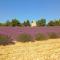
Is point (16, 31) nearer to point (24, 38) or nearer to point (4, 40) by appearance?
point (24, 38)

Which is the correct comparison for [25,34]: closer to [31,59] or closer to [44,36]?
[44,36]

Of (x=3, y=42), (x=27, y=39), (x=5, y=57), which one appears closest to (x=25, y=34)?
(x=27, y=39)

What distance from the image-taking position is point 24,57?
32.6ft

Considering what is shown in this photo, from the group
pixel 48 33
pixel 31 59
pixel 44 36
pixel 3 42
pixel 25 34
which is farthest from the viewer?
pixel 48 33

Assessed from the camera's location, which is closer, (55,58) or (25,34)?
(55,58)

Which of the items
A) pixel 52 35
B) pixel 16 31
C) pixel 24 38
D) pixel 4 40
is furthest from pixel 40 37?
pixel 4 40

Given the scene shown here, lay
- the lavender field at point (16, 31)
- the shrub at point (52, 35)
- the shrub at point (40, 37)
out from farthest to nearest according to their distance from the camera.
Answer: the shrub at point (52, 35) < the shrub at point (40, 37) < the lavender field at point (16, 31)

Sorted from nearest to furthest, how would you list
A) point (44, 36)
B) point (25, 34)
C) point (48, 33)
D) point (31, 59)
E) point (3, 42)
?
point (31, 59) < point (3, 42) < point (25, 34) < point (44, 36) < point (48, 33)

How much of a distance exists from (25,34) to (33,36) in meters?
0.79

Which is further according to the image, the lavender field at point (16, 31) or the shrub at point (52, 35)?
the shrub at point (52, 35)

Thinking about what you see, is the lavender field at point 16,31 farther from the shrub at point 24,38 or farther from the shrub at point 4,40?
the shrub at point 4,40

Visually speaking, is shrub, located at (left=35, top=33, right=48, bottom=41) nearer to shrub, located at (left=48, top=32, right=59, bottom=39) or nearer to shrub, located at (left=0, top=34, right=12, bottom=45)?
shrub, located at (left=48, top=32, right=59, bottom=39)

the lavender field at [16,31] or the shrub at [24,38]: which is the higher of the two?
the lavender field at [16,31]

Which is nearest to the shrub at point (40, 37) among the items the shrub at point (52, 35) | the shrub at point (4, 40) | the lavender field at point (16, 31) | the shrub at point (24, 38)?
the lavender field at point (16, 31)
